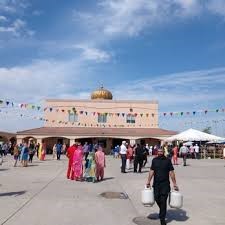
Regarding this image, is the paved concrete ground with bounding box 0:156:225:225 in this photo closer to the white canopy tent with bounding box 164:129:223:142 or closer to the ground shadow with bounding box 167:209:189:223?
the ground shadow with bounding box 167:209:189:223

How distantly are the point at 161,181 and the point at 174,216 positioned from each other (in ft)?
4.12

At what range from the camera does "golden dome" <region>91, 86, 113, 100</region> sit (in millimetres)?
63181

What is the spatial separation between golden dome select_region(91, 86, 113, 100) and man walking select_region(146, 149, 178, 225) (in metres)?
54.1

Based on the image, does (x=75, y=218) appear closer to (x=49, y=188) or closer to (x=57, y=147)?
(x=49, y=188)

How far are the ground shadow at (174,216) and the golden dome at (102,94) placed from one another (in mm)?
53028

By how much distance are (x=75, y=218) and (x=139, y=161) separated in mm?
13176

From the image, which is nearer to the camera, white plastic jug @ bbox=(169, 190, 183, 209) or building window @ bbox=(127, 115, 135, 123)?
white plastic jug @ bbox=(169, 190, 183, 209)

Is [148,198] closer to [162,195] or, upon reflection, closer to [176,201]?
[162,195]

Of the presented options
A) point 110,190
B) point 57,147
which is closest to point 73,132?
point 57,147

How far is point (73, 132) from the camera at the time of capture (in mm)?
50875

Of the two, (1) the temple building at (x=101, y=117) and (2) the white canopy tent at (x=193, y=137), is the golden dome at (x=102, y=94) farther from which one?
(2) the white canopy tent at (x=193, y=137)

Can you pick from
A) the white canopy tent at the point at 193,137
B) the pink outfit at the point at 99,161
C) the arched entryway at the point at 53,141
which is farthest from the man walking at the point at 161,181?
the arched entryway at the point at 53,141

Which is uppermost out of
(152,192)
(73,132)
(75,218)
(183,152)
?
(73,132)

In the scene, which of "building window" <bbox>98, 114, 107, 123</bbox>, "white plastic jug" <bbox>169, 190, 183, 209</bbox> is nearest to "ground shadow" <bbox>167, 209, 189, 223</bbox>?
"white plastic jug" <bbox>169, 190, 183, 209</bbox>
